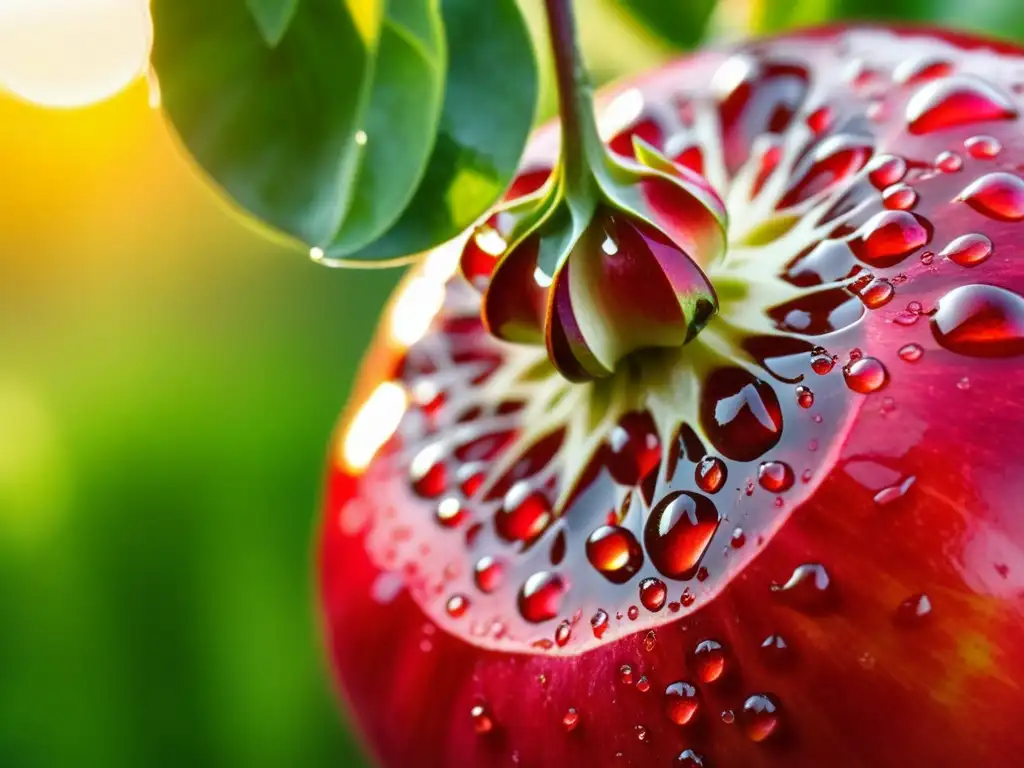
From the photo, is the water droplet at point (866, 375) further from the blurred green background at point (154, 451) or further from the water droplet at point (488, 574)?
the blurred green background at point (154, 451)

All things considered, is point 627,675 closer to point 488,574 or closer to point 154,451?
point 488,574

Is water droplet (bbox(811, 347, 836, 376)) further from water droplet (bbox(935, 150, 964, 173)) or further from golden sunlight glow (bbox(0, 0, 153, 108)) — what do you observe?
golden sunlight glow (bbox(0, 0, 153, 108))

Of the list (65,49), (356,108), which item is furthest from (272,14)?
(65,49)

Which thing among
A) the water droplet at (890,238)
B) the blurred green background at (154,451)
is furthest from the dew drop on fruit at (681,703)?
the blurred green background at (154,451)

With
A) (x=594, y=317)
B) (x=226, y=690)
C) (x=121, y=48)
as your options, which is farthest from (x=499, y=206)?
(x=226, y=690)

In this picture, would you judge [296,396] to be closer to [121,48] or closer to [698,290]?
[121,48]
